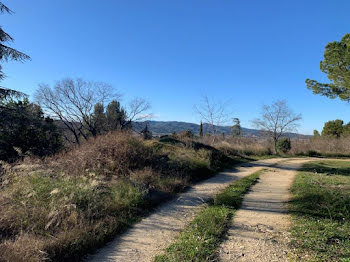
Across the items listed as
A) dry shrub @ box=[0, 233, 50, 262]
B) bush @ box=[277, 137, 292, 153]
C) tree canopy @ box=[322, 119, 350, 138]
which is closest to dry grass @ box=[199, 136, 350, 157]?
bush @ box=[277, 137, 292, 153]

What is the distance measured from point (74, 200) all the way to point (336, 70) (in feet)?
54.6

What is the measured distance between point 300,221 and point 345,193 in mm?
2981

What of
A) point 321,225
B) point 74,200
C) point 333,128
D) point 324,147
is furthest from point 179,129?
point 321,225

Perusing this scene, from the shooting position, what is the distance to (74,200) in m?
4.52

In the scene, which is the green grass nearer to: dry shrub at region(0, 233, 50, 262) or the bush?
dry shrub at region(0, 233, 50, 262)

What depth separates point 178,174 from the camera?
27.7 feet

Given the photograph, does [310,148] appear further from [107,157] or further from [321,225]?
[107,157]

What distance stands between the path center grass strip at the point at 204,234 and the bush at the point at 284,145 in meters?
25.3

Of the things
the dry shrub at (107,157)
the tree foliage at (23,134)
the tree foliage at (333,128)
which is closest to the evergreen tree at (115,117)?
the tree foliage at (23,134)

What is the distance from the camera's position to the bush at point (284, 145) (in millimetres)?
27419

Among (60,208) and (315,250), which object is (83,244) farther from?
(315,250)

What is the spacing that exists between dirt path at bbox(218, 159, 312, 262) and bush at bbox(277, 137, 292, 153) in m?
24.3

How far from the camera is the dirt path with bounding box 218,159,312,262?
10.3ft

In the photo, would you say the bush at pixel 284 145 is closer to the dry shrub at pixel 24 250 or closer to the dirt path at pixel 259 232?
the dirt path at pixel 259 232
